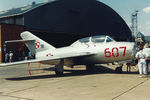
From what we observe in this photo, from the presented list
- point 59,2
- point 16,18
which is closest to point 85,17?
point 59,2

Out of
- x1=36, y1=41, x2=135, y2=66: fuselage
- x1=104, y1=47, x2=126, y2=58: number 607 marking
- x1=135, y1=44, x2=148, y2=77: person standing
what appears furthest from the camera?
x1=104, y1=47, x2=126, y2=58: number 607 marking

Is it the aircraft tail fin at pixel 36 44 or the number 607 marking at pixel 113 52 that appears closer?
the number 607 marking at pixel 113 52

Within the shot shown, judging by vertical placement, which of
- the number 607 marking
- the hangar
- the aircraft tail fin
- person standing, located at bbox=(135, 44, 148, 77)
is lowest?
person standing, located at bbox=(135, 44, 148, 77)

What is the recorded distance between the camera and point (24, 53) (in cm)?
3281

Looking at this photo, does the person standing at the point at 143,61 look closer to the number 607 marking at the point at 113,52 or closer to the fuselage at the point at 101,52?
the fuselage at the point at 101,52

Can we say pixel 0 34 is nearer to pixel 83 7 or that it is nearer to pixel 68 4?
pixel 68 4

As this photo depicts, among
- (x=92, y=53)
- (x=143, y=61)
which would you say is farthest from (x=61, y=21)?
(x=143, y=61)

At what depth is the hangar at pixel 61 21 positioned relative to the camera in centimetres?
3384

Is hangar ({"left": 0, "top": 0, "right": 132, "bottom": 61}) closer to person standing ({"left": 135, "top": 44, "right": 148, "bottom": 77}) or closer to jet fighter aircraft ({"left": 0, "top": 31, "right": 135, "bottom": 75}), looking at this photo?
jet fighter aircraft ({"left": 0, "top": 31, "right": 135, "bottom": 75})

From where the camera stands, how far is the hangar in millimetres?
33844

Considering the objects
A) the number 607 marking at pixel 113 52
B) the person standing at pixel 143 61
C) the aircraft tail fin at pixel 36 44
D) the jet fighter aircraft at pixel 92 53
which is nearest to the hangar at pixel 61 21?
the aircraft tail fin at pixel 36 44

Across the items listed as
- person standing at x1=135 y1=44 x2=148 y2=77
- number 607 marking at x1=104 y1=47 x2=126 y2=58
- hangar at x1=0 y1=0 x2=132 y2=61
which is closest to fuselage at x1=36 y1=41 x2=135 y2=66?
number 607 marking at x1=104 y1=47 x2=126 y2=58

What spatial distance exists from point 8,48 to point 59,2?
1618 cm

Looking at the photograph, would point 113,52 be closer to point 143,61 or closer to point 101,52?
point 101,52
